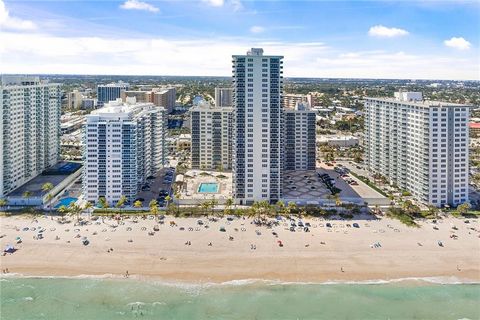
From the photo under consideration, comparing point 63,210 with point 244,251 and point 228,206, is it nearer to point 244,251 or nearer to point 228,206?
point 228,206

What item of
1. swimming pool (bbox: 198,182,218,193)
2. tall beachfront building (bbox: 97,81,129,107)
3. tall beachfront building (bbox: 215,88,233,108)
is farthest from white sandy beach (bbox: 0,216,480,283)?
tall beachfront building (bbox: 97,81,129,107)

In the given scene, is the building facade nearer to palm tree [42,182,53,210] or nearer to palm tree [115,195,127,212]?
palm tree [115,195,127,212]

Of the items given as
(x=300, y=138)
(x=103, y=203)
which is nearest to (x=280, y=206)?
(x=103, y=203)

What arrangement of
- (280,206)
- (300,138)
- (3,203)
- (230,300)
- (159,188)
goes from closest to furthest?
(230,300), (3,203), (280,206), (159,188), (300,138)

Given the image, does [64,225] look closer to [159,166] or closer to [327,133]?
[159,166]

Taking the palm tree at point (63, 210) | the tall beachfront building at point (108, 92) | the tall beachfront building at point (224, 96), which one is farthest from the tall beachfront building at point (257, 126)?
the tall beachfront building at point (108, 92)

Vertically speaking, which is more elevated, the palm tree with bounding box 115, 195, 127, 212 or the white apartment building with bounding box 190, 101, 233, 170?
the white apartment building with bounding box 190, 101, 233, 170
